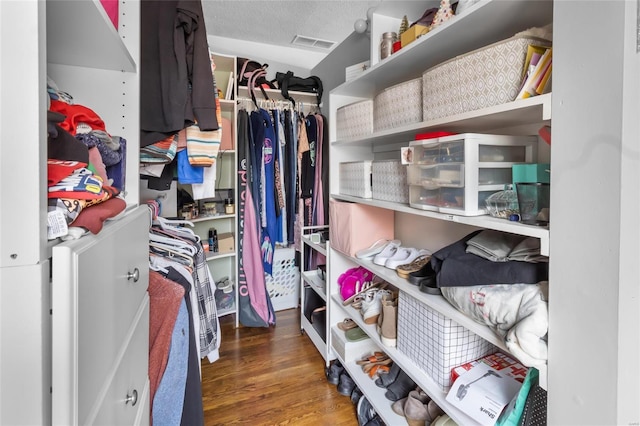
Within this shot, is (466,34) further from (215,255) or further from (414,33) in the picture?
(215,255)

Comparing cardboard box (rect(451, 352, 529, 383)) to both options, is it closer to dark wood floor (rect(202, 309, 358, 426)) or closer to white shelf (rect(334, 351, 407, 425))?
white shelf (rect(334, 351, 407, 425))

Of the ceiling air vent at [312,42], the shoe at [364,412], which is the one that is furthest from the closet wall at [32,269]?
the ceiling air vent at [312,42]

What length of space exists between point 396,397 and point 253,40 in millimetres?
2945

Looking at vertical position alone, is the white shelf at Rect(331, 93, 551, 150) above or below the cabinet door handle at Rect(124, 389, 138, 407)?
above

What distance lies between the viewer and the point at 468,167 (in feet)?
2.99

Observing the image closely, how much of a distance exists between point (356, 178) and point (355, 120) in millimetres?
290

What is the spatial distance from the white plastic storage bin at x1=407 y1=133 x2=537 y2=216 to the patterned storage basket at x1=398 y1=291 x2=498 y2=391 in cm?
40

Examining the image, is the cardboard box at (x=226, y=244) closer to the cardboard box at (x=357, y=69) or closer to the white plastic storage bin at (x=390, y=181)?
the white plastic storage bin at (x=390, y=181)

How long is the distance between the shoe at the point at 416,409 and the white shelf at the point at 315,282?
2.62ft

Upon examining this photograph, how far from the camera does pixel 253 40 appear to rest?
2857 millimetres

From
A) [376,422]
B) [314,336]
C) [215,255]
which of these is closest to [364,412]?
[376,422]

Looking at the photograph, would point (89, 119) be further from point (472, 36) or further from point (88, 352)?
point (472, 36)

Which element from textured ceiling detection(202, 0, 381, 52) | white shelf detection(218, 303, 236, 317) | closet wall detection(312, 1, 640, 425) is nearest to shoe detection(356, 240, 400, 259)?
closet wall detection(312, 1, 640, 425)

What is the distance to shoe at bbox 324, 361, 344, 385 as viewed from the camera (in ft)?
5.72
